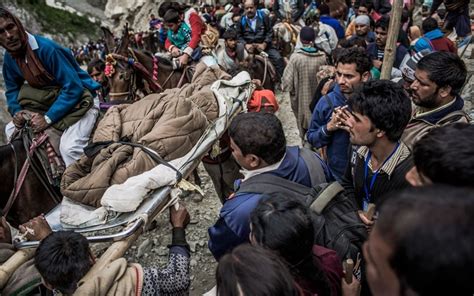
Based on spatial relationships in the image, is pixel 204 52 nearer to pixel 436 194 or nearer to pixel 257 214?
pixel 257 214

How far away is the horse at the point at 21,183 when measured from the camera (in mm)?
3990

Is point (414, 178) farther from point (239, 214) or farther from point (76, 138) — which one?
point (76, 138)

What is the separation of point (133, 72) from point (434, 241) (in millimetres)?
5537

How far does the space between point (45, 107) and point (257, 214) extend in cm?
340

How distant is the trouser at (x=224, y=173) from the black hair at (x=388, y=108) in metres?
2.27

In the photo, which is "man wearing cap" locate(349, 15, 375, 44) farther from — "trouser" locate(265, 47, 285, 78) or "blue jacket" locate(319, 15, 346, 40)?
"trouser" locate(265, 47, 285, 78)

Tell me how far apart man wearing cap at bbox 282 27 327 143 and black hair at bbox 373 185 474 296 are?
5.17 meters

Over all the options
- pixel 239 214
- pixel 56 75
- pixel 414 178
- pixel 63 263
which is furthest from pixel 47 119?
pixel 414 178

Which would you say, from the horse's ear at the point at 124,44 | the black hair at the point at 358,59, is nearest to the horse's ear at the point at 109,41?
the horse's ear at the point at 124,44

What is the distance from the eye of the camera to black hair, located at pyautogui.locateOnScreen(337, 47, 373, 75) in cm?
347

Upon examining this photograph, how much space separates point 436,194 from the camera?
3.31 feet

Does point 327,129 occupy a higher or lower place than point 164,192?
higher

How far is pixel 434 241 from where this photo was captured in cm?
92

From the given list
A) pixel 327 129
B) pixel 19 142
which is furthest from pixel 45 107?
pixel 327 129
